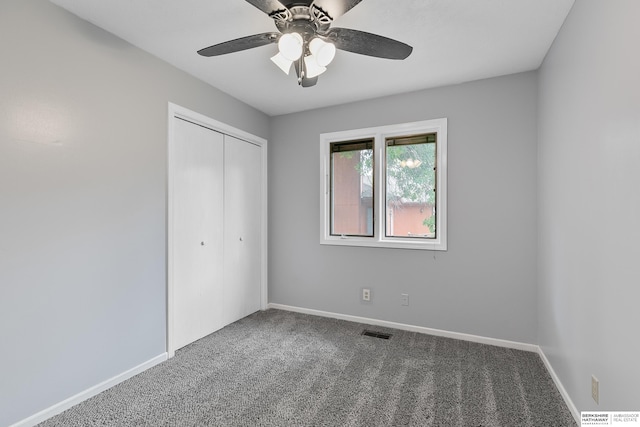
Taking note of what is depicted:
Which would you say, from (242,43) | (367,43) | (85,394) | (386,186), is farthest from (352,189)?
(85,394)

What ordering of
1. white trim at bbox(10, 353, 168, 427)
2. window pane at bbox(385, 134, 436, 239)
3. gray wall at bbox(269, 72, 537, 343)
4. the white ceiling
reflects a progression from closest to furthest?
white trim at bbox(10, 353, 168, 427)
the white ceiling
gray wall at bbox(269, 72, 537, 343)
window pane at bbox(385, 134, 436, 239)

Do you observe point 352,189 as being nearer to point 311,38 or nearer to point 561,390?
point 311,38

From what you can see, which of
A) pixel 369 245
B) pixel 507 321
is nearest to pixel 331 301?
pixel 369 245

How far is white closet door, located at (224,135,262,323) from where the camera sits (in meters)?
3.31

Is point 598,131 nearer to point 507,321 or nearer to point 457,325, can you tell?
point 507,321

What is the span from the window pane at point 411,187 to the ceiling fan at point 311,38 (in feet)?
5.10

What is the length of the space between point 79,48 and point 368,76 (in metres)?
2.15

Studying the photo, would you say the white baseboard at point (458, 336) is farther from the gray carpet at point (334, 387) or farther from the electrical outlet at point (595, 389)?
the electrical outlet at point (595, 389)

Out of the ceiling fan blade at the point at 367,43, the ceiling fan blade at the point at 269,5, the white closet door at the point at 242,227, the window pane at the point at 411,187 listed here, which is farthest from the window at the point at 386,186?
the ceiling fan blade at the point at 269,5

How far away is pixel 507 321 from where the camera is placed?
2.74 meters

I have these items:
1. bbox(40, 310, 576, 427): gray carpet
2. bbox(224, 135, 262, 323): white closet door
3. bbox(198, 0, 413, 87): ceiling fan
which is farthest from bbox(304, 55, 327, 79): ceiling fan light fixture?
bbox(40, 310, 576, 427): gray carpet

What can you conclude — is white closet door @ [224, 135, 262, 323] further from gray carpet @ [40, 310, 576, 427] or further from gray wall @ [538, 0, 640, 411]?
gray wall @ [538, 0, 640, 411]

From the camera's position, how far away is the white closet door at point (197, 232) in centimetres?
270

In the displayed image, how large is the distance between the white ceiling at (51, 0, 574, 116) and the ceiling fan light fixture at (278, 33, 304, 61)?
1.71ft
